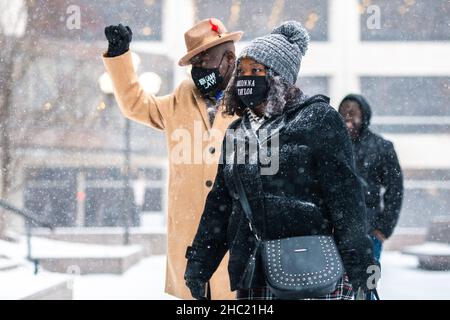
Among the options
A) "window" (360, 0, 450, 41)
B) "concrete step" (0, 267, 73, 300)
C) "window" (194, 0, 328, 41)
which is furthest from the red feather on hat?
"window" (360, 0, 450, 41)

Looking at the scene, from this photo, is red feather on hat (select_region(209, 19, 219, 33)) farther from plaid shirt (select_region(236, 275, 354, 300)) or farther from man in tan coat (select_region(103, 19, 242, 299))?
plaid shirt (select_region(236, 275, 354, 300))

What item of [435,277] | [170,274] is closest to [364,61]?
[435,277]

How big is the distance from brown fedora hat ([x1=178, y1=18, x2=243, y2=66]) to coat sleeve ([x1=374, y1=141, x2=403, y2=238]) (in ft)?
5.57

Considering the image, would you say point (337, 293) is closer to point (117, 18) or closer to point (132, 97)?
point (132, 97)

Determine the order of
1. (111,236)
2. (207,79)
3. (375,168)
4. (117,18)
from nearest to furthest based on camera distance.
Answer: (207,79) → (375,168) → (111,236) → (117,18)

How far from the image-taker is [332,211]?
8.59 feet

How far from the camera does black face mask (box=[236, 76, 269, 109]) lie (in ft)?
9.06

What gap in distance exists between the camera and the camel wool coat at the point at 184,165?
385cm

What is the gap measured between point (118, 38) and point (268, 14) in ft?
71.8

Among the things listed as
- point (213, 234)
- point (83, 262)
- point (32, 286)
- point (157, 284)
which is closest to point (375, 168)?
point (213, 234)

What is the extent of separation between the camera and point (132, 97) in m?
3.97

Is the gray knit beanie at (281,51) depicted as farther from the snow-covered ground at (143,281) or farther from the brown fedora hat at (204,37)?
the snow-covered ground at (143,281)

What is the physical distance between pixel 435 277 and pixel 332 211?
11.1 m
